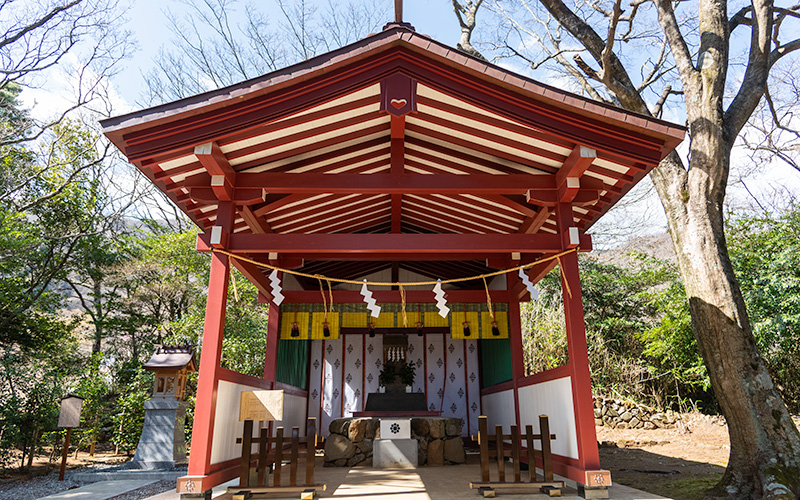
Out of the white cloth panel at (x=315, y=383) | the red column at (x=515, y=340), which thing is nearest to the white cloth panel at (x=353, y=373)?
the white cloth panel at (x=315, y=383)

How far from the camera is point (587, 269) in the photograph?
13.6m

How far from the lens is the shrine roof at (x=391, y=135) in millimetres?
4328

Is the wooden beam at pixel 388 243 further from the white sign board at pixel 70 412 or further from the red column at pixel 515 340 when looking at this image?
the white sign board at pixel 70 412

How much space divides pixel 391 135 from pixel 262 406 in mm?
3146

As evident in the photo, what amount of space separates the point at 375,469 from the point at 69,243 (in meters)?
11.2

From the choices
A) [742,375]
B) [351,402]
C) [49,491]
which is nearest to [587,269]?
[351,402]

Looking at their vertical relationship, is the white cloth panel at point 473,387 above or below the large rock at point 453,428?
above

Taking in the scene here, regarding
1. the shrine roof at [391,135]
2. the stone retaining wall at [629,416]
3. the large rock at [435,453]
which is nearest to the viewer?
the shrine roof at [391,135]

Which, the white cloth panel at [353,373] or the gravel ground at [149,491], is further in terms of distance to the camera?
the white cloth panel at [353,373]

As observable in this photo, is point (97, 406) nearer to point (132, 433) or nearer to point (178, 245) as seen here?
point (132, 433)

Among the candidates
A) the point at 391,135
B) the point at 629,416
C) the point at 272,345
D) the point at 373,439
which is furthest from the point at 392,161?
the point at 629,416

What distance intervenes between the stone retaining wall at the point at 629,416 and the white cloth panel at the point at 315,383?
20.0ft

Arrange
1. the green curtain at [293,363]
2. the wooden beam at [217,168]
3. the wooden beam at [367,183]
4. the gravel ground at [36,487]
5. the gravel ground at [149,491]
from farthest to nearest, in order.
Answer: the green curtain at [293,363]
the gravel ground at [36,487]
the gravel ground at [149,491]
the wooden beam at [367,183]
the wooden beam at [217,168]

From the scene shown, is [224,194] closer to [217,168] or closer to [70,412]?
[217,168]
